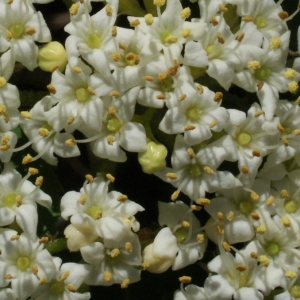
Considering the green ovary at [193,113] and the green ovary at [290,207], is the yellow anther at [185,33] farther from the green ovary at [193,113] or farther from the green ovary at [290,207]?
the green ovary at [290,207]

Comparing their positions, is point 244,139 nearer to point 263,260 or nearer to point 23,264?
point 263,260

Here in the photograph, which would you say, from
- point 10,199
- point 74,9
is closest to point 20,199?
point 10,199

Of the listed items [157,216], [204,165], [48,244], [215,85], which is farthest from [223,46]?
[48,244]

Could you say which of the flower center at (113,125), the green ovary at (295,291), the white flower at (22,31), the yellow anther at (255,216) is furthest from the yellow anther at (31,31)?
the green ovary at (295,291)

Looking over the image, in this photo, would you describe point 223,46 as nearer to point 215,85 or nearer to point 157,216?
point 215,85

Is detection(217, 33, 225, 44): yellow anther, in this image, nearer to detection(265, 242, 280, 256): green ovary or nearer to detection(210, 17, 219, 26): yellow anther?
detection(210, 17, 219, 26): yellow anther

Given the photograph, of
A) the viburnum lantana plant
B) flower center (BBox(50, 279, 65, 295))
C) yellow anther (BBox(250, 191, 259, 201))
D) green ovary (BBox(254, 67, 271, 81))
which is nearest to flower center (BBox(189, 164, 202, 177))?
the viburnum lantana plant
